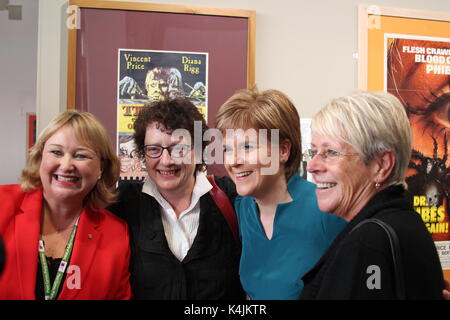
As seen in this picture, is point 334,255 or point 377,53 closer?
point 334,255

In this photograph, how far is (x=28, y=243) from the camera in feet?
3.65

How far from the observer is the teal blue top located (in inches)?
44.8

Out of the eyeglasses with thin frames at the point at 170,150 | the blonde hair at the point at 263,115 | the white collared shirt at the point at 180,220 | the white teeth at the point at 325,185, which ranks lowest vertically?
the white collared shirt at the point at 180,220

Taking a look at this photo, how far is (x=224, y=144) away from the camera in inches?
48.7

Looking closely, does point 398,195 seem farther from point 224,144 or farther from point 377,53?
point 377,53

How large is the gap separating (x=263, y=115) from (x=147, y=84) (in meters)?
0.72

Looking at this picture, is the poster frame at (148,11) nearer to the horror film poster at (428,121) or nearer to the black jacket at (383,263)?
the horror film poster at (428,121)

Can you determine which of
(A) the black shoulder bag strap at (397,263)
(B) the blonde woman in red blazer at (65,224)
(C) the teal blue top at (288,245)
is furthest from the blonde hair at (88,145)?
(A) the black shoulder bag strap at (397,263)

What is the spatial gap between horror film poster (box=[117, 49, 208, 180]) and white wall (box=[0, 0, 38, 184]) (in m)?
0.38

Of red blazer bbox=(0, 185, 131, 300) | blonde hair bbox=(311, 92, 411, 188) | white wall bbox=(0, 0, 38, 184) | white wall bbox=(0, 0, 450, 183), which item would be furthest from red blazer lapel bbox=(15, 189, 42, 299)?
white wall bbox=(0, 0, 450, 183)

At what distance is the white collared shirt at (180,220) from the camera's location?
1275 millimetres

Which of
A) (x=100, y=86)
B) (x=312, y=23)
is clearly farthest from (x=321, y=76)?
(x=100, y=86)

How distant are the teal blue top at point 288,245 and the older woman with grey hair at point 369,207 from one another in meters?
0.15
